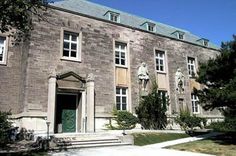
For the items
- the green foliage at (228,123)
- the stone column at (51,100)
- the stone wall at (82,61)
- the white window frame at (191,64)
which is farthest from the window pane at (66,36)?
the white window frame at (191,64)

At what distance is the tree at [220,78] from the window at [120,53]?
7.53 meters

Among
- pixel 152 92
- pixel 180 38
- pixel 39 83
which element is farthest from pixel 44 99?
pixel 180 38

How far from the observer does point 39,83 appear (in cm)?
1744

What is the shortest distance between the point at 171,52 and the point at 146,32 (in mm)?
3257

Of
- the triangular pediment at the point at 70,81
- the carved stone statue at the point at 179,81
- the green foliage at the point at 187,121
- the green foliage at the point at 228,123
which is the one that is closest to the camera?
the green foliage at the point at 228,123

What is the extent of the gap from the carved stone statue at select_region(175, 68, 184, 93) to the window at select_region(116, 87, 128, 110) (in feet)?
18.9

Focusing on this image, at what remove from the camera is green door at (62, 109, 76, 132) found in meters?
18.6

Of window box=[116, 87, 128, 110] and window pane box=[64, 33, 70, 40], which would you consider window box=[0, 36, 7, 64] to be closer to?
window pane box=[64, 33, 70, 40]

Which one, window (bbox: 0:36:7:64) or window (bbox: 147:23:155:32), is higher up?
window (bbox: 147:23:155:32)

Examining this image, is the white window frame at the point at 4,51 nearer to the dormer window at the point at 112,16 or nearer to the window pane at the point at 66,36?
the window pane at the point at 66,36

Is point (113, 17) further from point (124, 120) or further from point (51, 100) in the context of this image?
point (51, 100)

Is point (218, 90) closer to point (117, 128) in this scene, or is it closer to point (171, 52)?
point (117, 128)

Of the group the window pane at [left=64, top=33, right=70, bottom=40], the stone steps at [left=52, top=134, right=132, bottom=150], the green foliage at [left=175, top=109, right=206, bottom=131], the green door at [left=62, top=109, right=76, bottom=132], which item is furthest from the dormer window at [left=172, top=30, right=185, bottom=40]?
the stone steps at [left=52, top=134, right=132, bottom=150]

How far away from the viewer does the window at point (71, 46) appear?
1939 centimetres
